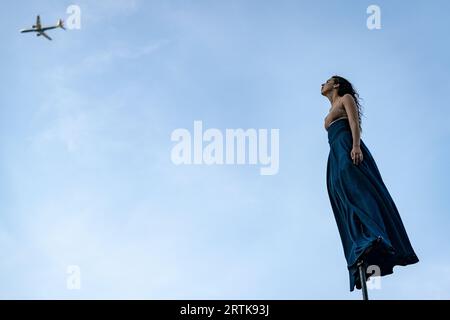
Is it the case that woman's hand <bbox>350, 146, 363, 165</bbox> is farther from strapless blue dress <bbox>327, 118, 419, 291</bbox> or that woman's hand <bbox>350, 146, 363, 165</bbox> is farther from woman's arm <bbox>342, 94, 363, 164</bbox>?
strapless blue dress <bbox>327, 118, 419, 291</bbox>

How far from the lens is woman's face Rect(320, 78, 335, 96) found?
19891 millimetres

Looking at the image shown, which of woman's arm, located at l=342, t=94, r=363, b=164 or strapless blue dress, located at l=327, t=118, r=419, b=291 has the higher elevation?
woman's arm, located at l=342, t=94, r=363, b=164

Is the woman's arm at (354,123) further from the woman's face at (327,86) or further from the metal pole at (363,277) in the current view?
the metal pole at (363,277)

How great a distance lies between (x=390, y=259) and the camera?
1681 centimetres

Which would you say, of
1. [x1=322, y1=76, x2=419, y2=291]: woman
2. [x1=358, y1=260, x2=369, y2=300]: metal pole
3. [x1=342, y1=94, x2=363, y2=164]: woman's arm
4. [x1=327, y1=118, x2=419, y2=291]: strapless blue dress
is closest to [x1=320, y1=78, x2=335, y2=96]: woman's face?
[x1=322, y1=76, x2=419, y2=291]: woman

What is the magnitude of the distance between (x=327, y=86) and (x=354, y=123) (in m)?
2.02
